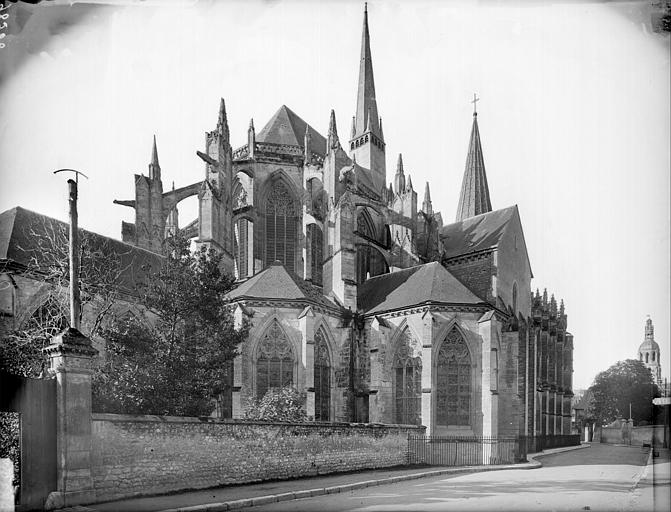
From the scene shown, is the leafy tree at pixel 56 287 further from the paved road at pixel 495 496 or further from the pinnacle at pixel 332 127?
the pinnacle at pixel 332 127

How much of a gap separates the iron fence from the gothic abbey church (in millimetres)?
568

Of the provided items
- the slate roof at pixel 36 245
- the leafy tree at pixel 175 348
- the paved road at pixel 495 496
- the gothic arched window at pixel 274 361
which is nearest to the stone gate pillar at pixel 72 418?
the leafy tree at pixel 175 348

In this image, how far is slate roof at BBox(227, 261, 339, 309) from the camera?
20438 mm

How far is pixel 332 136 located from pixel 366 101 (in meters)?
16.2

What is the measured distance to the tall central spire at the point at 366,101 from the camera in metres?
41.2

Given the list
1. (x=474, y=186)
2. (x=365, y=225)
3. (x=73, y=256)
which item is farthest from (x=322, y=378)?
(x=474, y=186)

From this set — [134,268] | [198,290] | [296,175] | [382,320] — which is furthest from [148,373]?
[296,175]

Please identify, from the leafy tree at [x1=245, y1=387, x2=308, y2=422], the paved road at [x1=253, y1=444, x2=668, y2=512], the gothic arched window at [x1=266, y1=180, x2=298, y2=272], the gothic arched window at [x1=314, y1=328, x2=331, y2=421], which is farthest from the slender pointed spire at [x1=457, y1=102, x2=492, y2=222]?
the leafy tree at [x1=245, y1=387, x2=308, y2=422]

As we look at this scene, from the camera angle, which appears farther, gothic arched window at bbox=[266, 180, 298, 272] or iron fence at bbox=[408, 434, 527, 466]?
gothic arched window at bbox=[266, 180, 298, 272]

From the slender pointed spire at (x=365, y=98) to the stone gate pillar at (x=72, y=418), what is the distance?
34.3 m

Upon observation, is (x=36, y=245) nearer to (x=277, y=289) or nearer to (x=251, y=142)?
(x=277, y=289)

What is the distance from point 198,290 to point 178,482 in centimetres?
474

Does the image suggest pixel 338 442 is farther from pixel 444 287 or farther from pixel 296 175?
pixel 296 175

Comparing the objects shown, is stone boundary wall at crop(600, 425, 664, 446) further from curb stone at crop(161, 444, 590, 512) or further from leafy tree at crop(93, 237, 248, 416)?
leafy tree at crop(93, 237, 248, 416)
